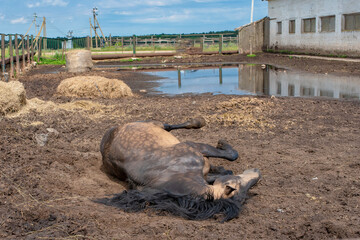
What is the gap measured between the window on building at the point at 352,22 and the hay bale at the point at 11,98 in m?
21.2

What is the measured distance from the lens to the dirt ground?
3.58 meters

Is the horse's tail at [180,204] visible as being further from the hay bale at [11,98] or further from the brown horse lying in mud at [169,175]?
the hay bale at [11,98]

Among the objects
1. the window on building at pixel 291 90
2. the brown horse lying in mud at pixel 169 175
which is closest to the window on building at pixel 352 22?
the window on building at pixel 291 90

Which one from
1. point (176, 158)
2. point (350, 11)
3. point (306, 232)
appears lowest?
point (306, 232)

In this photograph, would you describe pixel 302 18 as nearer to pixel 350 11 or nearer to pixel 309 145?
pixel 350 11

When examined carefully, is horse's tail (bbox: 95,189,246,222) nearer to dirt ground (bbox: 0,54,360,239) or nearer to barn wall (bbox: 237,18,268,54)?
dirt ground (bbox: 0,54,360,239)

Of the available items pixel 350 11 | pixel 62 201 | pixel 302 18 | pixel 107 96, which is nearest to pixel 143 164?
pixel 62 201

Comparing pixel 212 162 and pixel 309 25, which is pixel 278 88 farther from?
pixel 309 25

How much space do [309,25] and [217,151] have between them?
28.6 metres

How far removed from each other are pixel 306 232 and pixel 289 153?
2.87 meters

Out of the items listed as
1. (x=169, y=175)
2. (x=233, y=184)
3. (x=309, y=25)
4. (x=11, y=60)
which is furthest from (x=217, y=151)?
(x=309, y=25)

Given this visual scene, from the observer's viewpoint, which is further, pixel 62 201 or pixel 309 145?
pixel 309 145

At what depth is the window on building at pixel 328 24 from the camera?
28394mm

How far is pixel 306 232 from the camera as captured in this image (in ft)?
11.6
